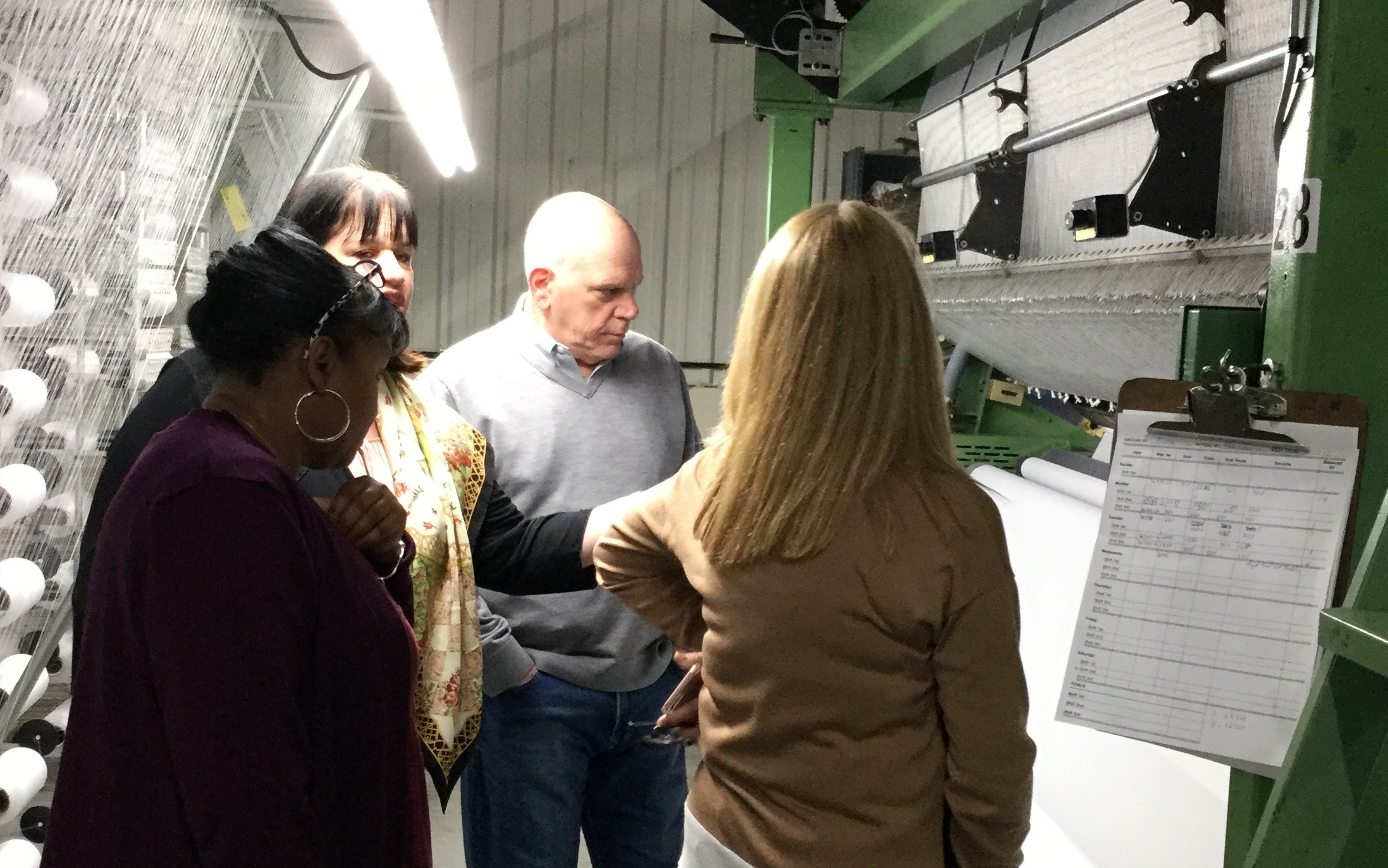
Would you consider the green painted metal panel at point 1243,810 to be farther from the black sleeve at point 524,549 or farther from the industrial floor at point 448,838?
the industrial floor at point 448,838

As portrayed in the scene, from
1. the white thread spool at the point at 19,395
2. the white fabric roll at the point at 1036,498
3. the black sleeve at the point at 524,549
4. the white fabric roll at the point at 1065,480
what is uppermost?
the white thread spool at the point at 19,395

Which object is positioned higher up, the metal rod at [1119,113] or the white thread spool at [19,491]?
the metal rod at [1119,113]

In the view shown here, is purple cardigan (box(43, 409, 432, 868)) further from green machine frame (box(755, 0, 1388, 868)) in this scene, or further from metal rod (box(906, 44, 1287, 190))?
metal rod (box(906, 44, 1287, 190))

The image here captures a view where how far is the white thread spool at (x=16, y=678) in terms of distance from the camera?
4.75 feet

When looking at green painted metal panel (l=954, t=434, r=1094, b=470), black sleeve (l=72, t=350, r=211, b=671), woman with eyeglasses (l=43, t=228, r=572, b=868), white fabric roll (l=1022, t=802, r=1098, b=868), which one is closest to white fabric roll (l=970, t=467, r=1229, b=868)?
white fabric roll (l=1022, t=802, r=1098, b=868)

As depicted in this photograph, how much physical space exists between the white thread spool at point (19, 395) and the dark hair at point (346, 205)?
403 mm

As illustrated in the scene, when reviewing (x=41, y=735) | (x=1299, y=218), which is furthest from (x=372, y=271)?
(x=1299, y=218)

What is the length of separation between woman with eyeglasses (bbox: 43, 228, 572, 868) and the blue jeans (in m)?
0.69

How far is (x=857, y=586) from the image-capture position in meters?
1.06

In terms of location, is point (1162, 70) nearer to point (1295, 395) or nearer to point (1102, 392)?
point (1102, 392)

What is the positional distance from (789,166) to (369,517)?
178 centimetres

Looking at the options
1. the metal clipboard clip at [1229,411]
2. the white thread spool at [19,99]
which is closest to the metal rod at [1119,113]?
the metal clipboard clip at [1229,411]

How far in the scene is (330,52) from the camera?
291 centimetres

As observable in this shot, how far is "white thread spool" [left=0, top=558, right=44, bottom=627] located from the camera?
135 centimetres
